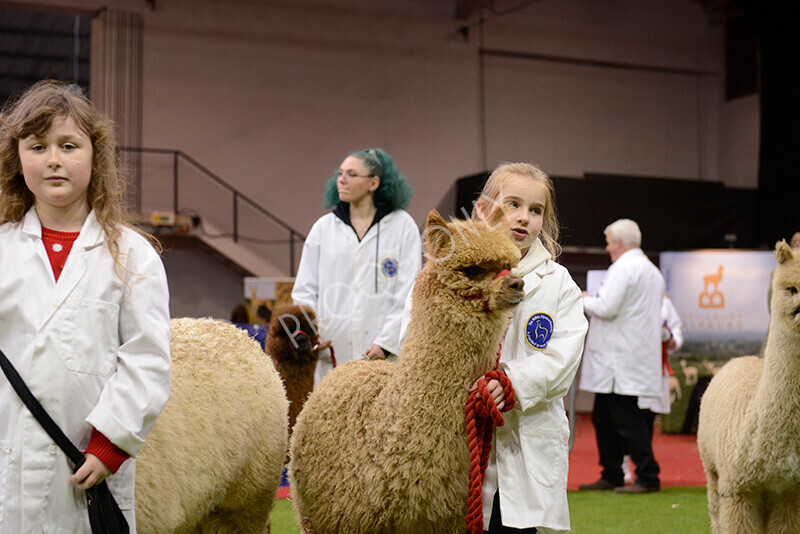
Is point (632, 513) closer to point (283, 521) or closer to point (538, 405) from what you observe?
point (283, 521)

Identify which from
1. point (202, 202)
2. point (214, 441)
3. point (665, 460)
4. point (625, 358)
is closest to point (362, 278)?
point (214, 441)

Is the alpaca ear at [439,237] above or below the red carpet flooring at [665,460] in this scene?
above

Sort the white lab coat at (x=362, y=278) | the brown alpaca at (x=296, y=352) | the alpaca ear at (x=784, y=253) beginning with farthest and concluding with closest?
the brown alpaca at (x=296, y=352)
the white lab coat at (x=362, y=278)
the alpaca ear at (x=784, y=253)

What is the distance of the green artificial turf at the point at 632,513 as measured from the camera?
15.3 ft

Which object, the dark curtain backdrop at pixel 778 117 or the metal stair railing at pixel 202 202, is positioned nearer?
the dark curtain backdrop at pixel 778 117

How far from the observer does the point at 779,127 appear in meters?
11.7

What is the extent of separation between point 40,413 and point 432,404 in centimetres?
95

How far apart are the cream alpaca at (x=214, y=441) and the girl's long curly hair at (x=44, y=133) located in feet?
2.19

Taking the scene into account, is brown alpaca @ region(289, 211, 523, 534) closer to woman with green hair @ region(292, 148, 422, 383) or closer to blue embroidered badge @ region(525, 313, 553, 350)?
blue embroidered badge @ region(525, 313, 553, 350)

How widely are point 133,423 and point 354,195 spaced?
242 cm

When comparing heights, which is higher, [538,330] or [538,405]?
[538,330]

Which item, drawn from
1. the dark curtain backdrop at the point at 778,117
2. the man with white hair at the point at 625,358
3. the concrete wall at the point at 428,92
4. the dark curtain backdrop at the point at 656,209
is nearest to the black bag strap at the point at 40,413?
the man with white hair at the point at 625,358

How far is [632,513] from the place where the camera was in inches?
202

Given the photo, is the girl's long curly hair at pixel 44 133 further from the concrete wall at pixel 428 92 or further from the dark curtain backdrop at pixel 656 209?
the concrete wall at pixel 428 92
